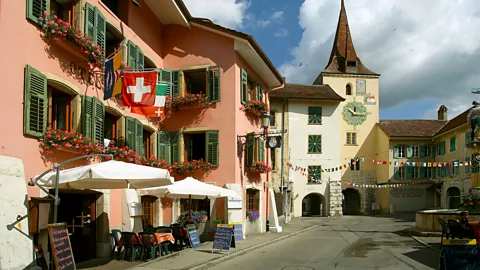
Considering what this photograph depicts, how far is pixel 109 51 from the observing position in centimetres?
1498

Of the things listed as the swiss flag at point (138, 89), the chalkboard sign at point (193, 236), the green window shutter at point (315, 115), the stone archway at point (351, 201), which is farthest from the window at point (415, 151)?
the swiss flag at point (138, 89)

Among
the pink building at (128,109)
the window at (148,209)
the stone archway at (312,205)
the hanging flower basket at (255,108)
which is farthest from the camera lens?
the stone archway at (312,205)

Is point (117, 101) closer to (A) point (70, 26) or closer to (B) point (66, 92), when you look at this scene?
(B) point (66, 92)

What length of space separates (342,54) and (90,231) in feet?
141

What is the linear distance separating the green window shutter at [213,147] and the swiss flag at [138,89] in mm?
6249

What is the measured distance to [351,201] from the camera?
48.4m

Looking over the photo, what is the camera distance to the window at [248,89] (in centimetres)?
1944

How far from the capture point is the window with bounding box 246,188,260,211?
21.1 m

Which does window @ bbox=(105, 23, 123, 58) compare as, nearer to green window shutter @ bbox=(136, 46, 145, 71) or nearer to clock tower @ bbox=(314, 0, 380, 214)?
green window shutter @ bbox=(136, 46, 145, 71)

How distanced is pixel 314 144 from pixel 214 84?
23993 mm

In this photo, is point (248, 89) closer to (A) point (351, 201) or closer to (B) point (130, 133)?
(B) point (130, 133)

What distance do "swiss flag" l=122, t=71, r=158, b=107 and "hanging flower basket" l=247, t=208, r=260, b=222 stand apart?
9.38 metres

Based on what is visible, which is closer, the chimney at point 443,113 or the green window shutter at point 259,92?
the green window shutter at point 259,92

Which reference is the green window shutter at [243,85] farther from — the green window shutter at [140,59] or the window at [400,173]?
the window at [400,173]
